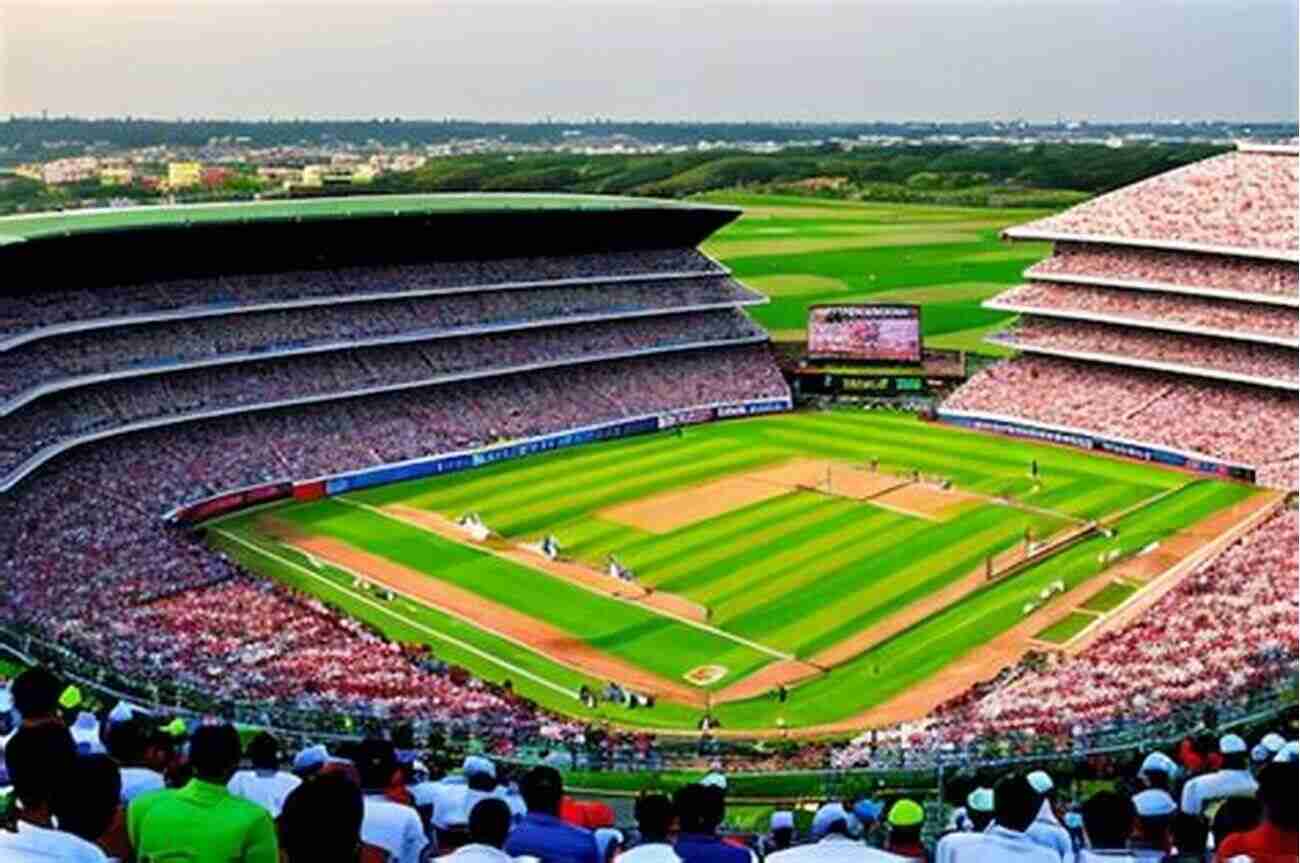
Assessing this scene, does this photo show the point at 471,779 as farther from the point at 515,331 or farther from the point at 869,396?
the point at 869,396

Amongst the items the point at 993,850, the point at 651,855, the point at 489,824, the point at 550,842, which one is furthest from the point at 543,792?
the point at 993,850

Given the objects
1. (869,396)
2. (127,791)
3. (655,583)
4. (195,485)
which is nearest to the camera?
(127,791)

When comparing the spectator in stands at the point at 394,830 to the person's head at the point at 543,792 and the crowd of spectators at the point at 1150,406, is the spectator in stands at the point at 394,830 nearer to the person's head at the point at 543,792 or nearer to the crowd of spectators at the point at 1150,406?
the person's head at the point at 543,792

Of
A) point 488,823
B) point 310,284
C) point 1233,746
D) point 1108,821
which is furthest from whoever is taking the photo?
point 310,284

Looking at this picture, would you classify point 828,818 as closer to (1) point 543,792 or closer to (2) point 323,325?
(1) point 543,792

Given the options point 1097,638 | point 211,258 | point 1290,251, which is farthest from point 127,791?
point 1290,251

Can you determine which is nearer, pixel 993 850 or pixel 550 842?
pixel 993 850
